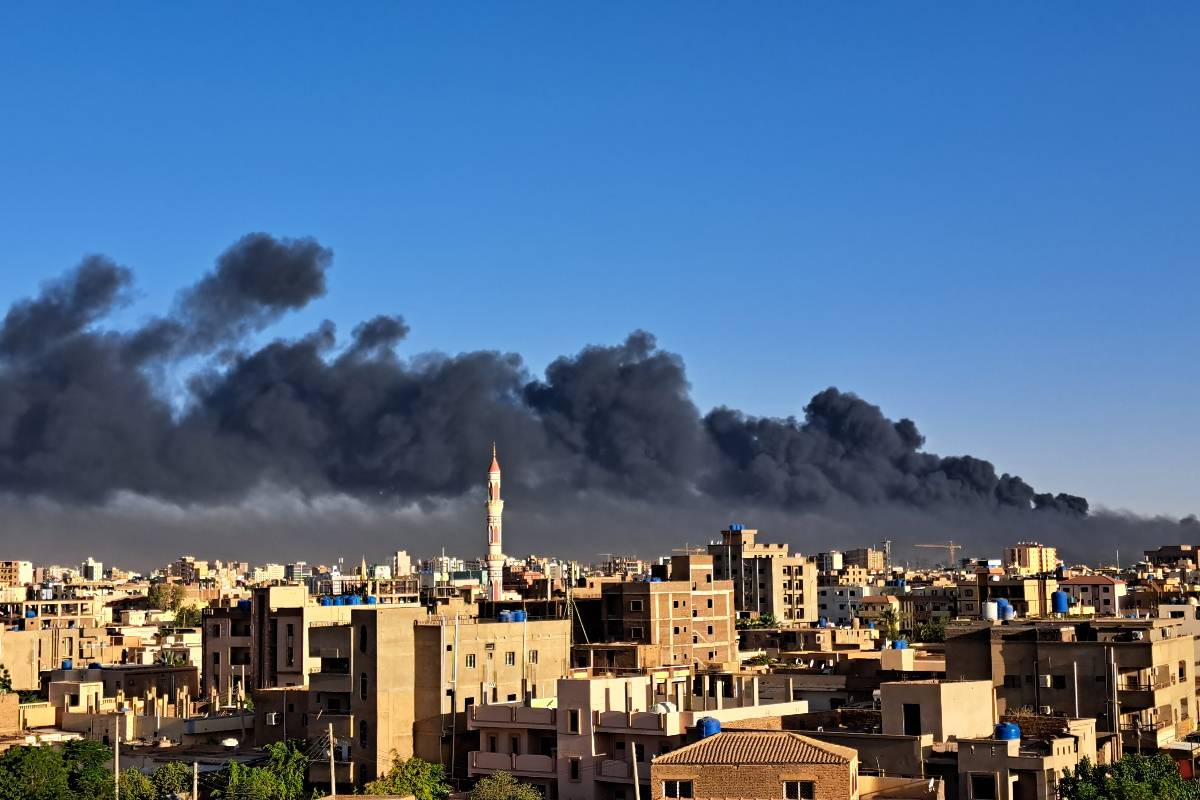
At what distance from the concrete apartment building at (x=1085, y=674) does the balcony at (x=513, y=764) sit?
1221cm

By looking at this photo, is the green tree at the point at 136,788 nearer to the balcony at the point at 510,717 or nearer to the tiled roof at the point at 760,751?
the balcony at the point at 510,717

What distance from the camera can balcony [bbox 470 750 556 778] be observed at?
42.8m

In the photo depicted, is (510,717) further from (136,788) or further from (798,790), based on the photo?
(798,790)

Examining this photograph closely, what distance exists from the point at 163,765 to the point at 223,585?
11759 centimetres

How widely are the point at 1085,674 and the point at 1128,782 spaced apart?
1257 cm

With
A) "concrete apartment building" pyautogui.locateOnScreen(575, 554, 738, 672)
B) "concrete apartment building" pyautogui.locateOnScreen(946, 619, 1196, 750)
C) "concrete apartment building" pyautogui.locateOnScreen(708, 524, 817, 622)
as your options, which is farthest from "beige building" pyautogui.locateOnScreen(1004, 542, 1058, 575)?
"concrete apartment building" pyautogui.locateOnScreen(946, 619, 1196, 750)

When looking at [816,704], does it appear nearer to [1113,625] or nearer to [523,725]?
[1113,625]

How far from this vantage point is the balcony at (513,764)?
1683 inches

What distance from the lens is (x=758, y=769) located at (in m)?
34.7

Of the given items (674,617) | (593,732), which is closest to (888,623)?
(674,617)

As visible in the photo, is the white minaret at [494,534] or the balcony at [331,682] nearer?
the balcony at [331,682]

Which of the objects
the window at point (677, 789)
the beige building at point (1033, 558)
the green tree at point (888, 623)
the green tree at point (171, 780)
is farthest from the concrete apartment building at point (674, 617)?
the beige building at point (1033, 558)

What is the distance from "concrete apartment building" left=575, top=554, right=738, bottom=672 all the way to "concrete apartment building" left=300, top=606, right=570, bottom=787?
71.1 ft

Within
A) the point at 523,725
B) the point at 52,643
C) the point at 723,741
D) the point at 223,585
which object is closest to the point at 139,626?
the point at 52,643
